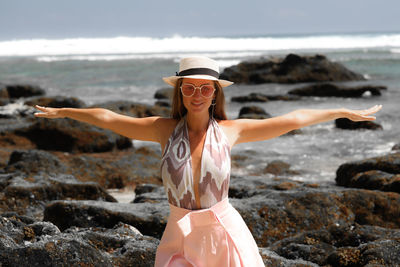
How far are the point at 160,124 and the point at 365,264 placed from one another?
188 cm

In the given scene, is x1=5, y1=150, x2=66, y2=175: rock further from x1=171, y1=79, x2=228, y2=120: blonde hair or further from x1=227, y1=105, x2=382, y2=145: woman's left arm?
x1=227, y1=105, x2=382, y2=145: woman's left arm

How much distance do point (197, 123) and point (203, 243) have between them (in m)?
0.75

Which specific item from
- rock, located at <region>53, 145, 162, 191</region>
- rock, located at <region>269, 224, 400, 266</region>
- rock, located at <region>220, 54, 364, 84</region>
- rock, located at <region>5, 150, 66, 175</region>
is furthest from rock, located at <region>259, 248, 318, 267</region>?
rock, located at <region>220, 54, 364, 84</region>

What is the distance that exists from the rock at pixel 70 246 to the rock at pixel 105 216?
0.62 meters

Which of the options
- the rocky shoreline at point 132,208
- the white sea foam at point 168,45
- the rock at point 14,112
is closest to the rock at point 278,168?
the rocky shoreline at point 132,208

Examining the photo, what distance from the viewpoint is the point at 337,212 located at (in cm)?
569

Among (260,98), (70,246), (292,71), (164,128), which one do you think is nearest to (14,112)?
(260,98)

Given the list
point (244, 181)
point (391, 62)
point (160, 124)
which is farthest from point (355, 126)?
point (391, 62)

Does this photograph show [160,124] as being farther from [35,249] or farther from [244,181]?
[244,181]

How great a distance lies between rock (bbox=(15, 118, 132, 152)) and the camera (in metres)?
10.1

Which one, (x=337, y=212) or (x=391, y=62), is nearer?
(x=337, y=212)

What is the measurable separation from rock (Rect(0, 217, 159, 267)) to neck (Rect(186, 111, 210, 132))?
1008 mm

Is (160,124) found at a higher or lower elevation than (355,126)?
higher

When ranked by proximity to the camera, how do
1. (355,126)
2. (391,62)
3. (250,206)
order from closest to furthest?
(250,206)
(355,126)
(391,62)
